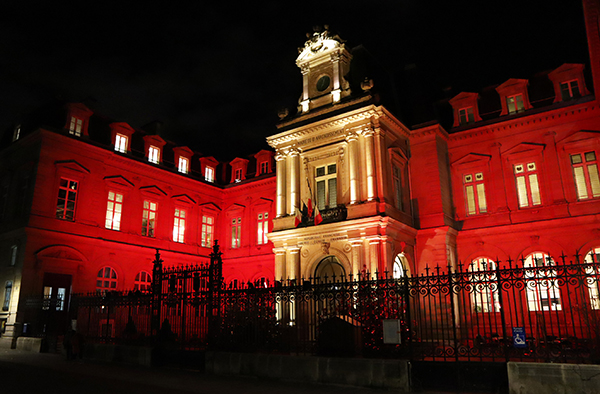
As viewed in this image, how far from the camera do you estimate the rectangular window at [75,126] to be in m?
23.0

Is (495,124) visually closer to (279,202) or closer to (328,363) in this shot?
(279,202)

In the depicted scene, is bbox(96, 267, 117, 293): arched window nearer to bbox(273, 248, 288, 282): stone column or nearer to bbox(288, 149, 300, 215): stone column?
bbox(273, 248, 288, 282): stone column

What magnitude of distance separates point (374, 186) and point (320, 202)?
3167 millimetres

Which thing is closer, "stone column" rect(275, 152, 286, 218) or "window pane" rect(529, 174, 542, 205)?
"window pane" rect(529, 174, 542, 205)

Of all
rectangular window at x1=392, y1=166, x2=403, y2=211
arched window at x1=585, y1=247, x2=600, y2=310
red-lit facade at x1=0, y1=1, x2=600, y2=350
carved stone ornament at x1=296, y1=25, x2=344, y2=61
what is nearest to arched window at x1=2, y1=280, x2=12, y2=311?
red-lit facade at x1=0, y1=1, x2=600, y2=350

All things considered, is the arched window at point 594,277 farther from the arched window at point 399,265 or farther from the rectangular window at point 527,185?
the arched window at point 399,265

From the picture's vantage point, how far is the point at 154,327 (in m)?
13.7

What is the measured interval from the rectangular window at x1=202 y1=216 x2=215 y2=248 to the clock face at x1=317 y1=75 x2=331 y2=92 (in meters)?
11.9

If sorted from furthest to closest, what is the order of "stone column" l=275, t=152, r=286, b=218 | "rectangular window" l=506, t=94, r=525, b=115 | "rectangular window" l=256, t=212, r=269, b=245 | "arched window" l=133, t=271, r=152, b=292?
"rectangular window" l=256, t=212, r=269, b=245, "arched window" l=133, t=271, r=152, b=292, "stone column" l=275, t=152, r=286, b=218, "rectangular window" l=506, t=94, r=525, b=115

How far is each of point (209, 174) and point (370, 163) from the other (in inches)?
560

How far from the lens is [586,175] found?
18781 mm

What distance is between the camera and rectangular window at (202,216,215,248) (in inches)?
1144

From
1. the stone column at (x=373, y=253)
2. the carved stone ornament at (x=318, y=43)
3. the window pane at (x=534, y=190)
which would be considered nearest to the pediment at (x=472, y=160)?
the window pane at (x=534, y=190)

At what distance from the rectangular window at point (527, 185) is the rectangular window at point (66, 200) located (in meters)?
20.9
